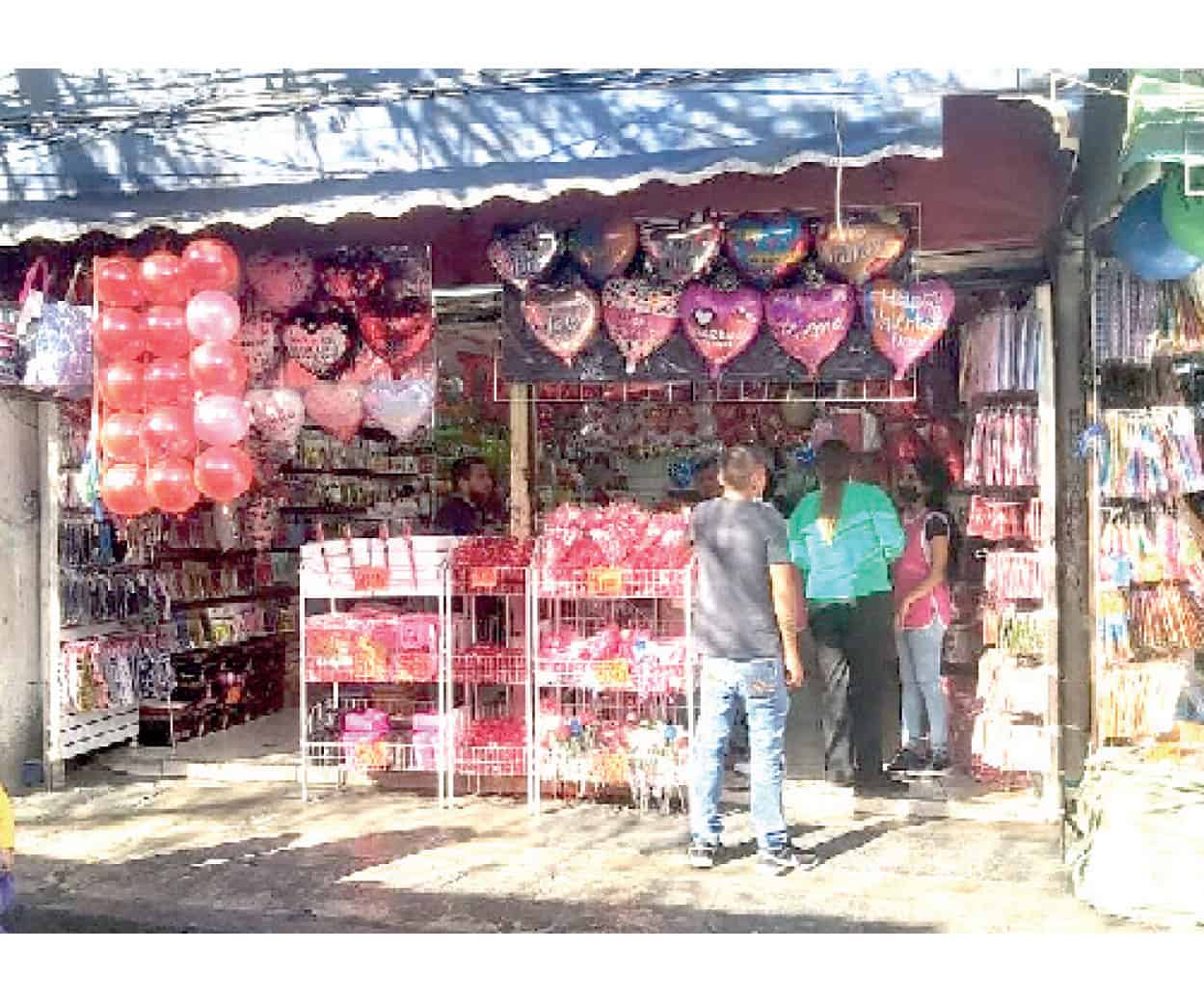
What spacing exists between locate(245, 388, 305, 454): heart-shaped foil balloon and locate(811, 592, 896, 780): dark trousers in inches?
111

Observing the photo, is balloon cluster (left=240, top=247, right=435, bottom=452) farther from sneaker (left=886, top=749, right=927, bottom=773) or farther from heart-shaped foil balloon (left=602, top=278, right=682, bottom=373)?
sneaker (left=886, top=749, right=927, bottom=773)

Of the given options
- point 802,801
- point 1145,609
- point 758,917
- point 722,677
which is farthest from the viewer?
point 802,801

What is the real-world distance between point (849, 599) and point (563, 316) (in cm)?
205

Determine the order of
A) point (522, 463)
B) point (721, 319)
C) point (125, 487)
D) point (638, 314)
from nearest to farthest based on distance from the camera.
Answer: point (125, 487), point (721, 319), point (638, 314), point (522, 463)

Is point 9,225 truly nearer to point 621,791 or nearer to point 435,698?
point 435,698

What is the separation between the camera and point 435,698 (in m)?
7.48

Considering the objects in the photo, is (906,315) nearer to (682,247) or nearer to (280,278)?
(682,247)

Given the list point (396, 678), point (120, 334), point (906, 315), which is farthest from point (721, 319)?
point (120, 334)

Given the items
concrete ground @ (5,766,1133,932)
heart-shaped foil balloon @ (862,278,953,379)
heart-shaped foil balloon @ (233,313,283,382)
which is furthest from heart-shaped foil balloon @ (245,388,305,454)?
heart-shaped foil balloon @ (862,278,953,379)

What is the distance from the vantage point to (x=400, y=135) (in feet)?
19.6

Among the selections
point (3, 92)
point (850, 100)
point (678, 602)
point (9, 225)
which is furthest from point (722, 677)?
point (3, 92)

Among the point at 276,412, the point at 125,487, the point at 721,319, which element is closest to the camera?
the point at 125,487

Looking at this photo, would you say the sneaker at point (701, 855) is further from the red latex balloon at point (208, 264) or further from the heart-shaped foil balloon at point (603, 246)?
the red latex balloon at point (208, 264)
